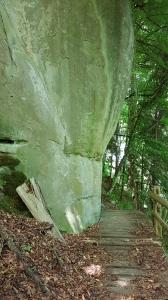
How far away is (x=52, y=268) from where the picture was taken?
11.5 feet

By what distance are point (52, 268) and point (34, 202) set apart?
1.49 metres

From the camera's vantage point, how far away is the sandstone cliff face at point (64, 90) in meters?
5.22

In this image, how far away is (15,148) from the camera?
5.16m

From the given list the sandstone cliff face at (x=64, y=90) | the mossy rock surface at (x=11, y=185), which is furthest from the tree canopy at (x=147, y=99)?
the mossy rock surface at (x=11, y=185)

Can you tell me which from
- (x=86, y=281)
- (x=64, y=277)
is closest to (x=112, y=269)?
(x=86, y=281)

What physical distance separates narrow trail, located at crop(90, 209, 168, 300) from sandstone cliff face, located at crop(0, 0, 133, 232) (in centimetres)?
76

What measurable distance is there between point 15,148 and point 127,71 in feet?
12.4

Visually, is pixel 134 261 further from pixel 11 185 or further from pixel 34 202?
pixel 11 185

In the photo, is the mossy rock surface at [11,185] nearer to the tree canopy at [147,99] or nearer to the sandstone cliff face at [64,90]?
the sandstone cliff face at [64,90]

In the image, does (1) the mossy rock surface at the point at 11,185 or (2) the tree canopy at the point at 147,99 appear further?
(2) the tree canopy at the point at 147,99

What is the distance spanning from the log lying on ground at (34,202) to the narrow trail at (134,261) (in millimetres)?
1068

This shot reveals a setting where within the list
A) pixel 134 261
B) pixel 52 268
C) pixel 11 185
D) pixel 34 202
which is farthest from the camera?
pixel 11 185

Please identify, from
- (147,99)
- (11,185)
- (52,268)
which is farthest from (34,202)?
(147,99)

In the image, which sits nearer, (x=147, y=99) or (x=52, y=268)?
(x=52, y=268)
